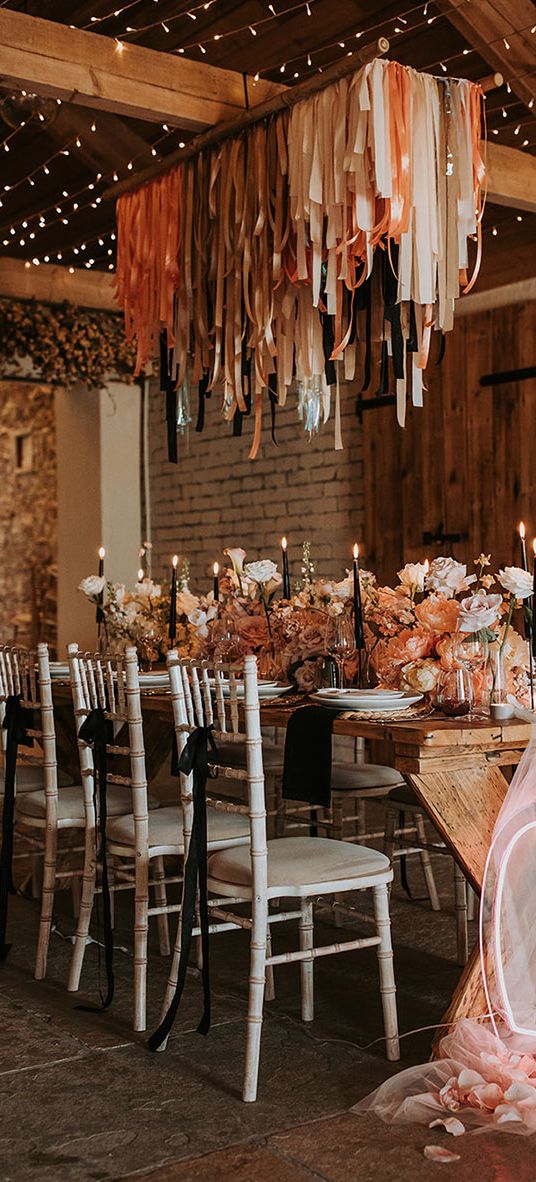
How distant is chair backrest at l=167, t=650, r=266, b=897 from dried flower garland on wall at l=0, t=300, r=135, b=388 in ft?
12.8

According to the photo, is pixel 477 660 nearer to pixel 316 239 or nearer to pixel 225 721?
pixel 225 721

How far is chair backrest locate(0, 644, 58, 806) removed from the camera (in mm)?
3420

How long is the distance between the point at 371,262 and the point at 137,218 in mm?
1078

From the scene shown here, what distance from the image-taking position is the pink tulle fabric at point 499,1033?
2396 mm

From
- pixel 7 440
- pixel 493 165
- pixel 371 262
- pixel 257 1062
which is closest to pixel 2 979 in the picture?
pixel 257 1062

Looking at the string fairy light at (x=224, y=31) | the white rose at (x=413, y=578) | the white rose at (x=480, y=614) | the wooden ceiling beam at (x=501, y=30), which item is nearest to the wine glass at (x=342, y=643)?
the white rose at (x=413, y=578)

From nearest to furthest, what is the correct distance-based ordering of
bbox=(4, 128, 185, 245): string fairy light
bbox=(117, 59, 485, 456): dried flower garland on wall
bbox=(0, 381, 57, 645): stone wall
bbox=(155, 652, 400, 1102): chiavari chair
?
bbox=(155, 652, 400, 1102): chiavari chair < bbox=(117, 59, 485, 456): dried flower garland on wall < bbox=(4, 128, 185, 245): string fairy light < bbox=(0, 381, 57, 645): stone wall

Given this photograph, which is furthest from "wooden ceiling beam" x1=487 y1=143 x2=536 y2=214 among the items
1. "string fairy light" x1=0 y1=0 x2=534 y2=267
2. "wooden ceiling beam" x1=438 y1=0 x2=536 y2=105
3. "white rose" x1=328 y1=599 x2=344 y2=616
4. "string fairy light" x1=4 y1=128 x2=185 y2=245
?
"white rose" x1=328 y1=599 x2=344 y2=616

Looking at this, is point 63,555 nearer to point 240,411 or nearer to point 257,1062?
point 240,411

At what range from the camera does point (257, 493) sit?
272 inches

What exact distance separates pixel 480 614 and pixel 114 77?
7.07ft

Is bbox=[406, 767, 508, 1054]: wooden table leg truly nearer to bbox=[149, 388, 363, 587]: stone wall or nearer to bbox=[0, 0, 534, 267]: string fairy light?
bbox=[0, 0, 534, 267]: string fairy light

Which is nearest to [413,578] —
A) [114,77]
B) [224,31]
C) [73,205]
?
[114,77]

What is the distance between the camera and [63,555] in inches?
301
